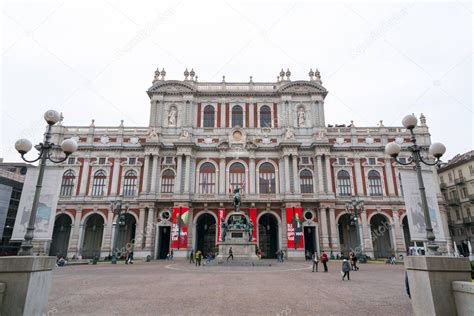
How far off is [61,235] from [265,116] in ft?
108

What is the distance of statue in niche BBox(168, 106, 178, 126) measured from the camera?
42.8 meters

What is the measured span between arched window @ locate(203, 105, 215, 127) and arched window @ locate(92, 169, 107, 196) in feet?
51.2

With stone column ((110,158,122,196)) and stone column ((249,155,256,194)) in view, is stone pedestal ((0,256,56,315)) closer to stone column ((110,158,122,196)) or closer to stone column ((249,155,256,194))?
stone column ((249,155,256,194))

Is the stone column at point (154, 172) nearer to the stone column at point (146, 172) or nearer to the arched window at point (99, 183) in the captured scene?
the stone column at point (146, 172)

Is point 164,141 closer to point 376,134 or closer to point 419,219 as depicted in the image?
point 376,134

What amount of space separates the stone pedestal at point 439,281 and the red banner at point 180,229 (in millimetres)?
31832

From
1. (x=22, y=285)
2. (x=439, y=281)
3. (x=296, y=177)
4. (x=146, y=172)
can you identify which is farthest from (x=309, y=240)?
(x=22, y=285)

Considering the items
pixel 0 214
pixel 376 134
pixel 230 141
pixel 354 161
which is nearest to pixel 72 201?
pixel 0 214

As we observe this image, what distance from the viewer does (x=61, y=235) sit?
40969 millimetres

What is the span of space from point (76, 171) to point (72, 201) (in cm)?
409

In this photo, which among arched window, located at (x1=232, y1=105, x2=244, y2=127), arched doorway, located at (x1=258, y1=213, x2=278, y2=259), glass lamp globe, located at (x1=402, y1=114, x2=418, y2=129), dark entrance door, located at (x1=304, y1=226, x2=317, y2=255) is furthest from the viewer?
arched window, located at (x1=232, y1=105, x2=244, y2=127)

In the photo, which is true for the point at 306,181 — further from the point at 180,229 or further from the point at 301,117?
the point at 180,229

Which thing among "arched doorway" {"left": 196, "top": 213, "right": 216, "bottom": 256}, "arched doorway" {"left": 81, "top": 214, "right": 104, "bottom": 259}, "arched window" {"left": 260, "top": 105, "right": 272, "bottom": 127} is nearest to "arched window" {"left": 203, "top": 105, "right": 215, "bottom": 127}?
"arched window" {"left": 260, "top": 105, "right": 272, "bottom": 127}

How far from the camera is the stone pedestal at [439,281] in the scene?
20.1ft
